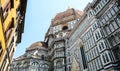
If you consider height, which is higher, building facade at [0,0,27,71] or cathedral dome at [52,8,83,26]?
cathedral dome at [52,8,83,26]

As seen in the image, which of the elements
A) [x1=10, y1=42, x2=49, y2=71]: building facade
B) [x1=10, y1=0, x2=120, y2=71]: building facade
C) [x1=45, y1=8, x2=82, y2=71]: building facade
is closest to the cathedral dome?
[x1=45, y1=8, x2=82, y2=71]: building facade

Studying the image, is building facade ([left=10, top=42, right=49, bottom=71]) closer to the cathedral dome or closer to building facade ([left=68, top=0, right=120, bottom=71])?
building facade ([left=68, top=0, right=120, bottom=71])

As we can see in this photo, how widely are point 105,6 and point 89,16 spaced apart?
183 inches

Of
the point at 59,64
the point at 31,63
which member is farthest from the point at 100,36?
the point at 31,63

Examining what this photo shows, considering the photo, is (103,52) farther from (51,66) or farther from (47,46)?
(47,46)

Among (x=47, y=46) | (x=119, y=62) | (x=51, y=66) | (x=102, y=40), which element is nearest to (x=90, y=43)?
(x=102, y=40)

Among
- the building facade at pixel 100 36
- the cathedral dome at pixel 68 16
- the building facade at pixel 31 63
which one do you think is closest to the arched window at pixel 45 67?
the building facade at pixel 31 63

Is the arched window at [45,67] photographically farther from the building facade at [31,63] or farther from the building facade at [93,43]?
the building facade at [93,43]

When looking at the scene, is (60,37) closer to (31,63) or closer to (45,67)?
(45,67)

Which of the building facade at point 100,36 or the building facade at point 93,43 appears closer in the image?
the building facade at point 100,36

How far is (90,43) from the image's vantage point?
2817 cm

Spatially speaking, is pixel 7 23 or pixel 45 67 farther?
pixel 45 67

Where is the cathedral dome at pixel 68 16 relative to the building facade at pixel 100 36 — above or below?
above

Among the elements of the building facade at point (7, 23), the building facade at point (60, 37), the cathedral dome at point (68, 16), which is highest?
the cathedral dome at point (68, 16)
